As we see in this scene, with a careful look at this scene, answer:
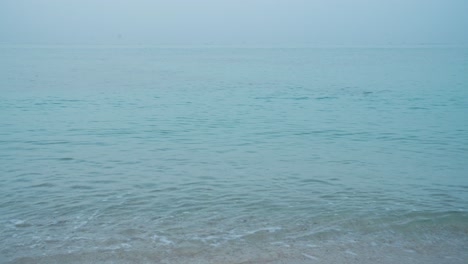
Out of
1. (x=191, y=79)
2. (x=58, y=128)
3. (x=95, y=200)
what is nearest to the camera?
(x=95, y=200)

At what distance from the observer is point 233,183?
35.4ft

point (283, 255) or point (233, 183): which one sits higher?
point (283, 255)

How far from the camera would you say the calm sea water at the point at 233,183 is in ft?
24.2

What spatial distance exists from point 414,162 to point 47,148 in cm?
906

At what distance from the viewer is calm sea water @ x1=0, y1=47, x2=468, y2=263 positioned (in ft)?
24.2

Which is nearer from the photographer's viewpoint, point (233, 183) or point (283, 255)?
point (283, 255)

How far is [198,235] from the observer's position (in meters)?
7.82

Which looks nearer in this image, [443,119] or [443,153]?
[443,153]

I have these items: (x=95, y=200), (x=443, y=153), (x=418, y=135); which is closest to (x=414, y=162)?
(x=443, y=153)

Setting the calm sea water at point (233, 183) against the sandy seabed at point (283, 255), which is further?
the calm sea water at point (233, 183)

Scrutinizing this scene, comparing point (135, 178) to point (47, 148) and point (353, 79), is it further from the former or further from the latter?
point (353, 79)

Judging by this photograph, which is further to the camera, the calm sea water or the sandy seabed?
the calm sea water

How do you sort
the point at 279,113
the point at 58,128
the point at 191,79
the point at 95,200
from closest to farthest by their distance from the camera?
the point at 95,200 < the point at 58,128 < the point at 279,113 < the point at 191,79

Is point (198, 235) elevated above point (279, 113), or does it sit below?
above
